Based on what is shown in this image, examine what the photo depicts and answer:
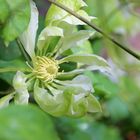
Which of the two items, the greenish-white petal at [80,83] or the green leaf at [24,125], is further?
the greenish-white petal at [80,83]

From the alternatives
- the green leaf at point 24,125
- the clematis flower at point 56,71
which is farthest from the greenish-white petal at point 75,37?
the green leaf at point 24,125

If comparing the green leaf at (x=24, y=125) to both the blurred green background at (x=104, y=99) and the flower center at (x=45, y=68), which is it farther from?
the flower center at (x=45, y=68)

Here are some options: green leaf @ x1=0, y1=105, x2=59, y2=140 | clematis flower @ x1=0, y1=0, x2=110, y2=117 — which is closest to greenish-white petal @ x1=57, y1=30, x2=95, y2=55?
clematis flower @ x1=0, y1=0, x2=110, y2=117

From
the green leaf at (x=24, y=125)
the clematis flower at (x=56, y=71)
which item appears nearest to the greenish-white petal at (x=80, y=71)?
the clematis flower at (x=56, y=71)

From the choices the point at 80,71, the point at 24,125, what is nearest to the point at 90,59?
the point at 80,71

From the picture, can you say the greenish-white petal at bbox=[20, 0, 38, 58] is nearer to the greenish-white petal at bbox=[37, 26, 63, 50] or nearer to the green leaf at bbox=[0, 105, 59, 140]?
the greenish-white petal at bbox=[37, 26, 63, 50]

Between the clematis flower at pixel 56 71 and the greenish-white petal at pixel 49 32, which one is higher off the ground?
the greenish-white petal at pixel 49 32

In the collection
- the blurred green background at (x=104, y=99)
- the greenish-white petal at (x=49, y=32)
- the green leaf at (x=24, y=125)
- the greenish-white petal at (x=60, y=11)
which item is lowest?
the blurred green background at (x=104, y=99)
